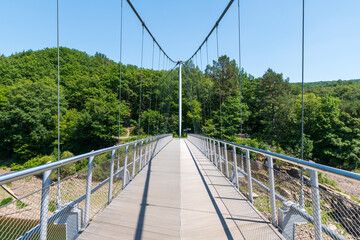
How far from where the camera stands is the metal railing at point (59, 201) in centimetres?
131

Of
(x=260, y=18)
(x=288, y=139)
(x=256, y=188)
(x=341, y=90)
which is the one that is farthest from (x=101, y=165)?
(x=341, y=90)

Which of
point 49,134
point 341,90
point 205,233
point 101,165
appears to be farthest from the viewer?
point 341,90

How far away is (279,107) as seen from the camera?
29328 mm

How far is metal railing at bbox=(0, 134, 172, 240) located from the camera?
1.31 m

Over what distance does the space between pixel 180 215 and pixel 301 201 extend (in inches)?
50.7

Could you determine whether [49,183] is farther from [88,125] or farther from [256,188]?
[88,125]

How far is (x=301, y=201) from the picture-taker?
6.73 feet

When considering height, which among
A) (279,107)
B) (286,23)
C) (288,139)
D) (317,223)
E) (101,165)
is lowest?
(288,139)

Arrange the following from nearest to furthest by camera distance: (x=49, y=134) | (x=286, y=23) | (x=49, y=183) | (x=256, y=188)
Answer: (x=49, y=183) < (x=256, y=188) < (x=286, y=23) < (x=49, y=134)

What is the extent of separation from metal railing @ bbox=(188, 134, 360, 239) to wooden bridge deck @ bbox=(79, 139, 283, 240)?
15cm

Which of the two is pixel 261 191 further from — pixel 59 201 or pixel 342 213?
pixel 59 201

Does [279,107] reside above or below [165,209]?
above

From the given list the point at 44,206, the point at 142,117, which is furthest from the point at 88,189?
the point at 142,117

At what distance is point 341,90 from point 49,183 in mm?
48625
